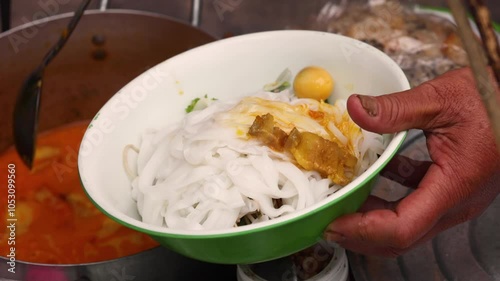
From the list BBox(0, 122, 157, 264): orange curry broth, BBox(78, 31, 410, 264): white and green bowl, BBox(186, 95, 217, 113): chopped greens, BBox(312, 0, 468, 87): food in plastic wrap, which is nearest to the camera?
BBox(78, 31, 410, 264): white and green bowl

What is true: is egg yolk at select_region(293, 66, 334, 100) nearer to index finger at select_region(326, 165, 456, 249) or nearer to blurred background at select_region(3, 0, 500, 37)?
index finger at select_region(326, 165, 456, 249)

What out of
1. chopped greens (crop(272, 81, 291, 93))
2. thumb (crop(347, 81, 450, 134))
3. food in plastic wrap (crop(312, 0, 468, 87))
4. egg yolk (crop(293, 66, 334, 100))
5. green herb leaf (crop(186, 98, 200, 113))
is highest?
thumb (crop(347, 81, 450, 134))

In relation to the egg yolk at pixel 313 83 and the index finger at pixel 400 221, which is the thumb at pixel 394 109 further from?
the egg yolk at pixel 313 83

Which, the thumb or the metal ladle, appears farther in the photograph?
the metal ladle

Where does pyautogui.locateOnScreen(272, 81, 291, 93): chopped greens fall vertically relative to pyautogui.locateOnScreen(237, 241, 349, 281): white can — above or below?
above

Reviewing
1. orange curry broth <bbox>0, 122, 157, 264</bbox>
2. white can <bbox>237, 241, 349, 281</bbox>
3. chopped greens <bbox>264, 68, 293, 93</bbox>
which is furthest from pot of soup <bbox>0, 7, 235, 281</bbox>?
chopped greens <bbox>264, 68, 293, 93</bbox>

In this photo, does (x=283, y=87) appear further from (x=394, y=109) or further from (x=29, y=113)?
(x=29, y=113)

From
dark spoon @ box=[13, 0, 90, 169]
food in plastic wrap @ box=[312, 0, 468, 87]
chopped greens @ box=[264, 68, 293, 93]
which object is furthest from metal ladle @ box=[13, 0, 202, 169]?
food in plastic wrap @ box=[312, 0, 468, 87]

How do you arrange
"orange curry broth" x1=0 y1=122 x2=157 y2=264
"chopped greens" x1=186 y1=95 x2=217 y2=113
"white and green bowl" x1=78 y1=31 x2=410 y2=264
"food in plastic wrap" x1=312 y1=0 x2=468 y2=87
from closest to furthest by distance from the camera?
"white and green bowl" x1=78 y1=31 x2=410 y2=264 → "chopped greens" x1=186 y1=95 x2=217 y2=113 → "orange curry broth" x1=0 y1=122 x2=157 y2=264 → "food in plastic wrap" x1=312 y1=0 x2=468 y2=87
